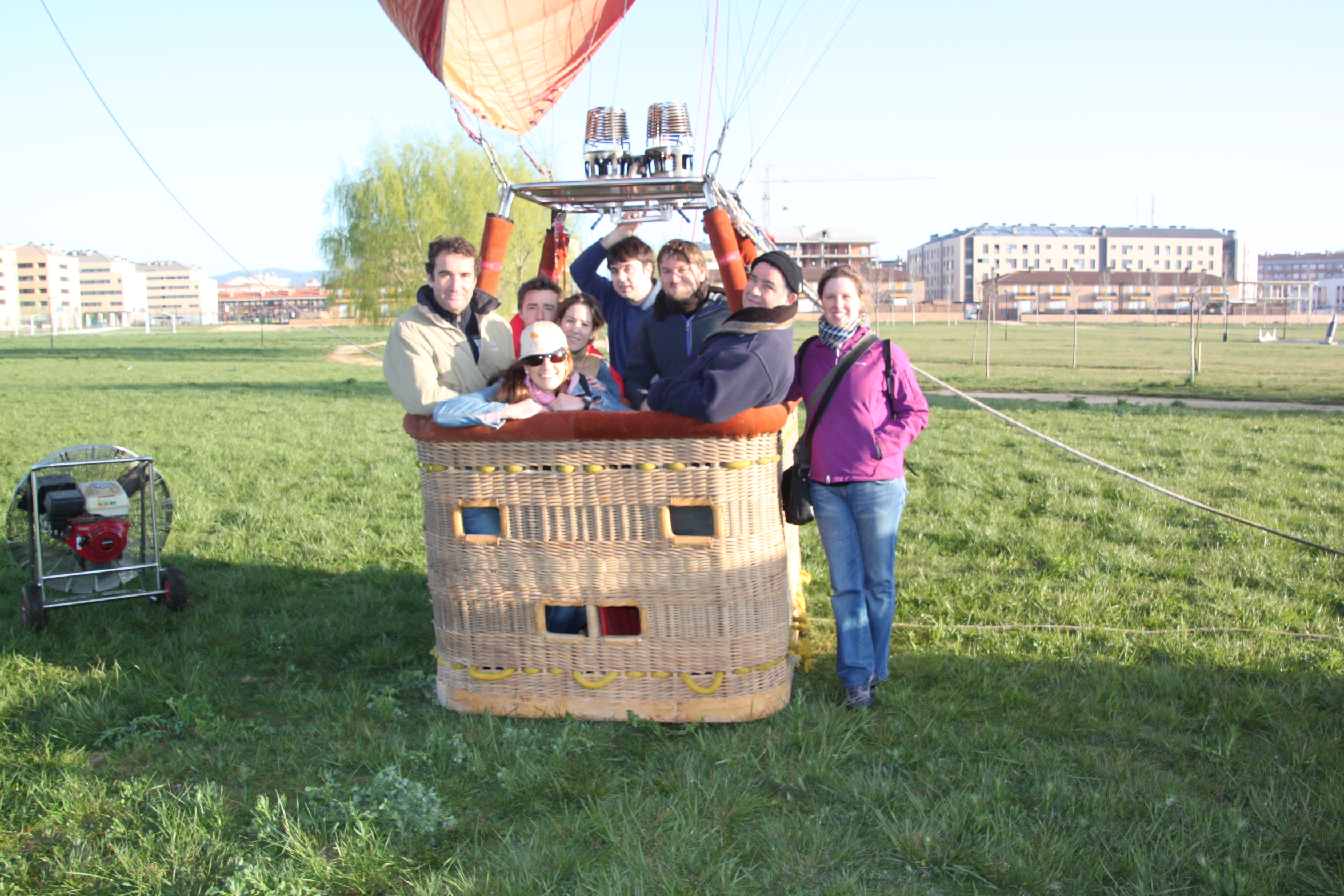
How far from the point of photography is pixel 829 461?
3314mm

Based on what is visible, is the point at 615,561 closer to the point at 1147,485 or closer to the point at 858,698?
the point at 858,698

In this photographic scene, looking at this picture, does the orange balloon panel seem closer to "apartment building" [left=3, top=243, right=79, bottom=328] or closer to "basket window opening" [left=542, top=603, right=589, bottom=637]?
"basket window opening" [left=542, top=603, right=589, bottom=637]

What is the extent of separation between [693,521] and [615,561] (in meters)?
0.28

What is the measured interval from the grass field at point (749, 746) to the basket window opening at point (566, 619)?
316 millimetres

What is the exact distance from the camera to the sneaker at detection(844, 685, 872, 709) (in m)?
3.26

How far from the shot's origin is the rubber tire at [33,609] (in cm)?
404

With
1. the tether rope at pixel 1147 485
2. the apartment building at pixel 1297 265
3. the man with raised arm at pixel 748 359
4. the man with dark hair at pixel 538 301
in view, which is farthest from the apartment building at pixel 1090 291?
the man with raised arm at pixel 748 359

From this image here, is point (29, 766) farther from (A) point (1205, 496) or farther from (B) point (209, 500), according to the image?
(A) point (1205, 496)

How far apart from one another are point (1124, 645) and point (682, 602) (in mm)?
1902

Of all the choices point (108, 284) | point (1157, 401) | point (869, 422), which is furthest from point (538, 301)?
point (108, 284)

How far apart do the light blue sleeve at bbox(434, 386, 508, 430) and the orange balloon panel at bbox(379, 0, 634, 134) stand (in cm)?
179

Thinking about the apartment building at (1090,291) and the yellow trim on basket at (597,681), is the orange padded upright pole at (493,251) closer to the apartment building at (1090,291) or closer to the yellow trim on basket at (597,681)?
the yellow trim on basket at (597,681)

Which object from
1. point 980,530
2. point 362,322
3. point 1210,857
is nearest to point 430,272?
point 1210,857

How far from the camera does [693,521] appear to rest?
3.05 m
